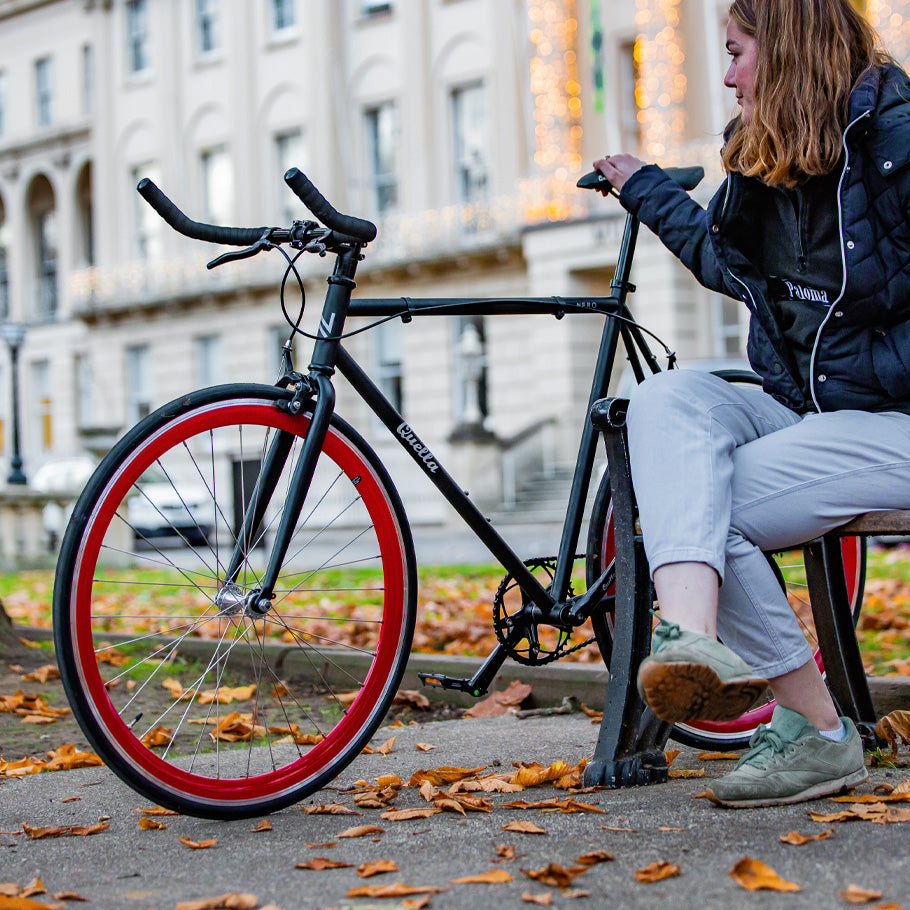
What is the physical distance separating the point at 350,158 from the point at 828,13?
955 inches

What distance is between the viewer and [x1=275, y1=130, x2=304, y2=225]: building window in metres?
27.7

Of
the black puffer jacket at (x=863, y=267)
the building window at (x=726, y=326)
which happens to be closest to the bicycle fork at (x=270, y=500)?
the black puffer jacket at (x=863, y=267)

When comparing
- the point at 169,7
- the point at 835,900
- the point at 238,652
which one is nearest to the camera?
the point at 835,900

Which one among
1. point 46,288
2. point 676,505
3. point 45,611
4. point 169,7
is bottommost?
point 45,611

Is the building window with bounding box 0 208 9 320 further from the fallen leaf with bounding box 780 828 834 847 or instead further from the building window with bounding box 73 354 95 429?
the fallen leaf with bounding box 780 828 834 847

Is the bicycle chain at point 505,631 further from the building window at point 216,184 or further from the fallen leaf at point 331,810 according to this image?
the building window at point 216,184

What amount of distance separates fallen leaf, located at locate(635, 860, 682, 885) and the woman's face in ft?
5.04

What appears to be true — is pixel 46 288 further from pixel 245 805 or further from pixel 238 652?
pixel 245 805

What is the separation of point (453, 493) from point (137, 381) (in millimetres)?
29129

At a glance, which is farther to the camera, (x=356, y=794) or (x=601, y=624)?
(x=601, y=624)

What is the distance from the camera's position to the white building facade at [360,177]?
21672mm

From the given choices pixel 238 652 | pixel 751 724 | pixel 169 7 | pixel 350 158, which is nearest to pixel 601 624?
pixel 751 724

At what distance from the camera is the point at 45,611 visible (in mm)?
7875

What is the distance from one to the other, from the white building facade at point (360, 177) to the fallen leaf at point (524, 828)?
56.0ft
